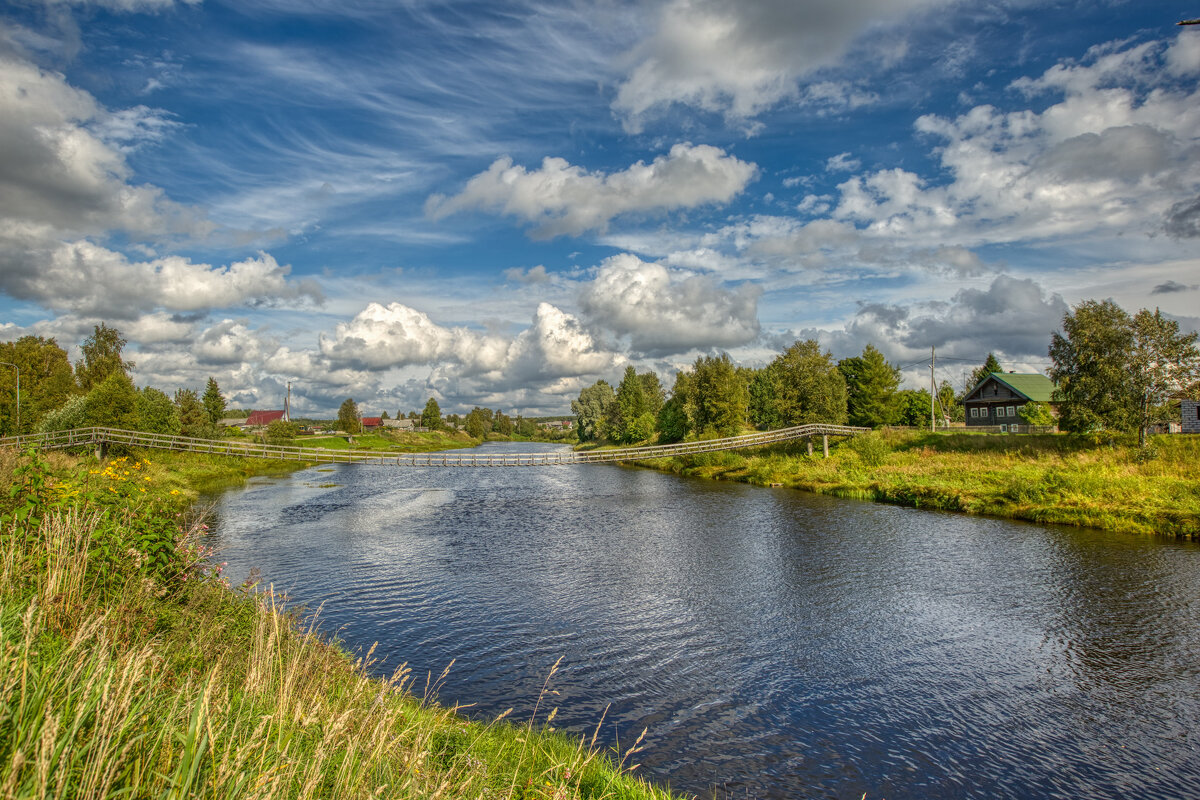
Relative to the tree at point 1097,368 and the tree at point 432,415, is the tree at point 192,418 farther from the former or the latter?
the tree at point 432,415

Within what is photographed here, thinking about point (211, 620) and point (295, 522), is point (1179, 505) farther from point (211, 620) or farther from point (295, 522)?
point (295, 522)

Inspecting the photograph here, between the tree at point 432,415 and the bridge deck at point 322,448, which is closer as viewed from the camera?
the bridge deck at point 322,448

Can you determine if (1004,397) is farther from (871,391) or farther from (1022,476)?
(1022,476)

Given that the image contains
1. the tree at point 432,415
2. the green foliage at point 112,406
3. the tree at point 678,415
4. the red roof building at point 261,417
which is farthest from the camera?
the tree at point 432,415

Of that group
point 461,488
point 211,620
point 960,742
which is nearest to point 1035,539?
point 960,742

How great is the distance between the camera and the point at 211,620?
27.6 feet

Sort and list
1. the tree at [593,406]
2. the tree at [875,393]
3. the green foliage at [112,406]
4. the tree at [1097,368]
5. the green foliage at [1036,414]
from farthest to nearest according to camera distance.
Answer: the tree at [593,406], the tree at [875,393], the green foliage at [1036,414], the green foliage at [112,406], the tree at [1097,368]

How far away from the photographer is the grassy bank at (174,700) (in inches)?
115

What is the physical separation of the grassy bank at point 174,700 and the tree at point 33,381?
2002 inches

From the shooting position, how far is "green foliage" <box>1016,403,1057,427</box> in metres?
53.2

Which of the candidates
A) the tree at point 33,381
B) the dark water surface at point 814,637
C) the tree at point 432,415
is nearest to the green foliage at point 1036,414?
the dark water surface at point 814,637

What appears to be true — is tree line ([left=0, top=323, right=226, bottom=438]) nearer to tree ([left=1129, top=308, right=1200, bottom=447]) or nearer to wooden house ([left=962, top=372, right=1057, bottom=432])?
tree ([left=1129, top=308, right=1200, bottom=447])

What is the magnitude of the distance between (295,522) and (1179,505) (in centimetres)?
3819

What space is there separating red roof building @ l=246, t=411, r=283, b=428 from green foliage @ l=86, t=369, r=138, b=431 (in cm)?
5225
